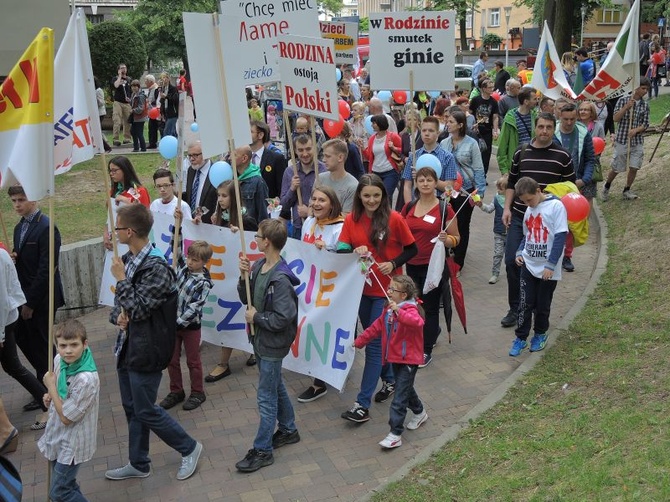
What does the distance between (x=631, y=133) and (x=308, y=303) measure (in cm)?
724

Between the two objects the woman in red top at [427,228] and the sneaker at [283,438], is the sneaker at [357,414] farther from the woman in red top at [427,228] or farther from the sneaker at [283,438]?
the woman in red top at [427,228]

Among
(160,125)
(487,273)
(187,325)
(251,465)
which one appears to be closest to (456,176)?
(487,273)

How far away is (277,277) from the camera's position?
5.75 metres

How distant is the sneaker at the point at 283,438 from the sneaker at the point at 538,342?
2544 millimetres

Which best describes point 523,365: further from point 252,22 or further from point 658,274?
point 252,22

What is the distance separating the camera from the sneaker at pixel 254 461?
19.4 ft

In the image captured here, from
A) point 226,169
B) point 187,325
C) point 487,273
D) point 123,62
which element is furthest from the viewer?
point 123,62

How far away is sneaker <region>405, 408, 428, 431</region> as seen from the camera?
6391 millimetres

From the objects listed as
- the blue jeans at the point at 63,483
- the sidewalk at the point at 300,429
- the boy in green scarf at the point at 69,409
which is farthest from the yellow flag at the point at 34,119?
the sidewalk at the point at 300,429

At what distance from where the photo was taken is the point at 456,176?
29.2 ft

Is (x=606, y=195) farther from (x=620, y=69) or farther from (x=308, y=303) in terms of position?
(x=308, y=303)

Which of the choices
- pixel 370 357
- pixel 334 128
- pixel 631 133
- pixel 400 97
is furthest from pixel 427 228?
pixel 400 97

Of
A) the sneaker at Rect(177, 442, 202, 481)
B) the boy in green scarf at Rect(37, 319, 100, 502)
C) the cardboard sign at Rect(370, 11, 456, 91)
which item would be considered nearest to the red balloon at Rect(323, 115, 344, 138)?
the cardboard sign at Rect(370, 11, 456, 91)

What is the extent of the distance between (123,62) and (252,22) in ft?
68.4
